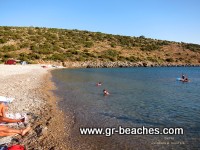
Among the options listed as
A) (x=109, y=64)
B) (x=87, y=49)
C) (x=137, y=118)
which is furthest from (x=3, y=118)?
(x=87, y=49)

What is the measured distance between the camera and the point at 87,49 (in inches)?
3570

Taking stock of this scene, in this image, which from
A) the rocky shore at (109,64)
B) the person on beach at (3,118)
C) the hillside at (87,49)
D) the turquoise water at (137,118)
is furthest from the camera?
the hillside at (87,49)

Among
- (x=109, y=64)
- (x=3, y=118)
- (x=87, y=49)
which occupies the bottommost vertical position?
(x=109, y=64)

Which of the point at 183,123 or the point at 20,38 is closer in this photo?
the point at 183,123

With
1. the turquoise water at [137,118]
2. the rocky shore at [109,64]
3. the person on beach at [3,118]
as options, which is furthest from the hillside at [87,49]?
the person on beach at [3,118]

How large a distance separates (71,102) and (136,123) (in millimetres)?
7355

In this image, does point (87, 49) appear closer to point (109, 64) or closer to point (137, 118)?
point (109, 64)

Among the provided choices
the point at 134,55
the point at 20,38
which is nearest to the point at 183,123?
the point at 134,55

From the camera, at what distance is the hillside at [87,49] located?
3078 inches

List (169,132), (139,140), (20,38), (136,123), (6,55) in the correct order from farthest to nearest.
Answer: (20,38) < (6,55) < (136,123) < (169,132) < (139,140)

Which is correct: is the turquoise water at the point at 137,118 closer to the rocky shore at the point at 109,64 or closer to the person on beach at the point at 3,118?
the person on beach at the point at 3,118

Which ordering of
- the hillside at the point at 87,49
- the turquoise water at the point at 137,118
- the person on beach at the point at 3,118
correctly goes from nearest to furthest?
the turquoise water at the point at 137,118 → the person on beach at the point at 3,118 → the hillside at the point at 87,49

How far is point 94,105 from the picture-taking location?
64.6ft

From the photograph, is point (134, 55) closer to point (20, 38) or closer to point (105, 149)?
point (20, 38)
